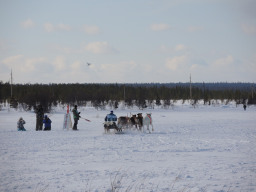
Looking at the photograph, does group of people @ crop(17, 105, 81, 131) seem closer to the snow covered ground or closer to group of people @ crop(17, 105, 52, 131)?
group of people @ crop(17, 105, 52, 131)

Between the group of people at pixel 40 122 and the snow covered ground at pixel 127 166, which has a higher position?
the group of people at pixel 40 122

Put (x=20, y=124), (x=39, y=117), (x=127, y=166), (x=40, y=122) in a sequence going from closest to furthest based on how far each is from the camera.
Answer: (x=127, y=166) → (x=20, y=124) → (x=39, y=117) → (x=40, y=122)

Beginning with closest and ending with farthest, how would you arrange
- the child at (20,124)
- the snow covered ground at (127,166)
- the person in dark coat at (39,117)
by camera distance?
1. the snow covered ground at (127,166)
2. the child at (20,124)
3. the person in dark coat at (39,117)

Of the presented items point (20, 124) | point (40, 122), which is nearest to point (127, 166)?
point (20, 124)

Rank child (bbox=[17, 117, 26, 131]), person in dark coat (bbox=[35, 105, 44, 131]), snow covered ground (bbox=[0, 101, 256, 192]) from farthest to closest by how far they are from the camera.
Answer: person in dark coat (bbox=[35, 105, 44, 131]) < child (bbox=[17, 117, 26, 131]) < snow covered ground (bbox=[0, 101, 256, 192])

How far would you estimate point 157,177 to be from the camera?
691cm

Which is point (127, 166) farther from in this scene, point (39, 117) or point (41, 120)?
point (41, 120)

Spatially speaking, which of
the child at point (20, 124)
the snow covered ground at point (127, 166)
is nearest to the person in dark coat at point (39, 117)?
the child at point (20, 124)

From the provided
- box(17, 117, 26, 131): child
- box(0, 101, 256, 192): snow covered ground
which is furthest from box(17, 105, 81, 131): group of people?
box(0, 101, 256, 192): snow covered ground

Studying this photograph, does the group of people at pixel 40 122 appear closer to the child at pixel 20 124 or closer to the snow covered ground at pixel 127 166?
the child at pixel 20 124

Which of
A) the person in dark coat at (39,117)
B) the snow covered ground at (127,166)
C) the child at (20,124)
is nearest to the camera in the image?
the snow covered ground at (127,166)

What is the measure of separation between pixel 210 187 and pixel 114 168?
2.48m

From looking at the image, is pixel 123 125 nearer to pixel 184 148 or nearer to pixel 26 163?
pixel 184 148

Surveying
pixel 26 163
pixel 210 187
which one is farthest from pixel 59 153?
pixel 210 187
